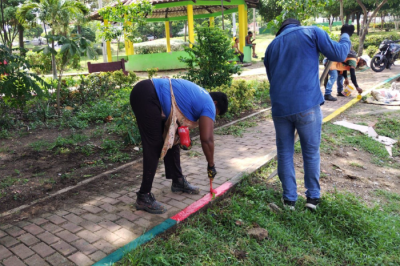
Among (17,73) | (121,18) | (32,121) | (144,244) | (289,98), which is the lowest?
(144,244)

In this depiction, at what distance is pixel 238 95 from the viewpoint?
24.6 ft

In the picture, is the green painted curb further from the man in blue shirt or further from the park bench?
the park bench

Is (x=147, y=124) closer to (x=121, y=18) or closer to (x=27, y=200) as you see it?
(x=27, y=200)

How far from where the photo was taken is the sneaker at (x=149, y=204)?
126 inches

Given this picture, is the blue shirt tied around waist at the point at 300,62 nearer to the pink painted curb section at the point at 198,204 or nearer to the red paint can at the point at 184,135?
the red paint can at the point at 184,135

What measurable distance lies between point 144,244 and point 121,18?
1023 centimetres

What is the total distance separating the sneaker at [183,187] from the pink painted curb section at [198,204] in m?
0.16

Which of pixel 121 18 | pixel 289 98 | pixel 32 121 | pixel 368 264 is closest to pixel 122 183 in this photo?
pixel 289 98

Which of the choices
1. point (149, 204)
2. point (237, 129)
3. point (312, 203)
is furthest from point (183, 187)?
point (237, 129)

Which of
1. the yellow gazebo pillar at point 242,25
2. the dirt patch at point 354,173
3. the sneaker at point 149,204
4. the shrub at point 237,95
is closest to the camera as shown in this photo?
the sneaker at point 149,204

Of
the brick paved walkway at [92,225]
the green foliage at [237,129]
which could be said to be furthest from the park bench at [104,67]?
the brick paved walkway at [92,225]

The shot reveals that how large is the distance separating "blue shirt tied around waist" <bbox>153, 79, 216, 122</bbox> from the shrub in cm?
406

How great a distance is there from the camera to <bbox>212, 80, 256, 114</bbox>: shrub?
281 inches

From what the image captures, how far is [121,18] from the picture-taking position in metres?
11.4
